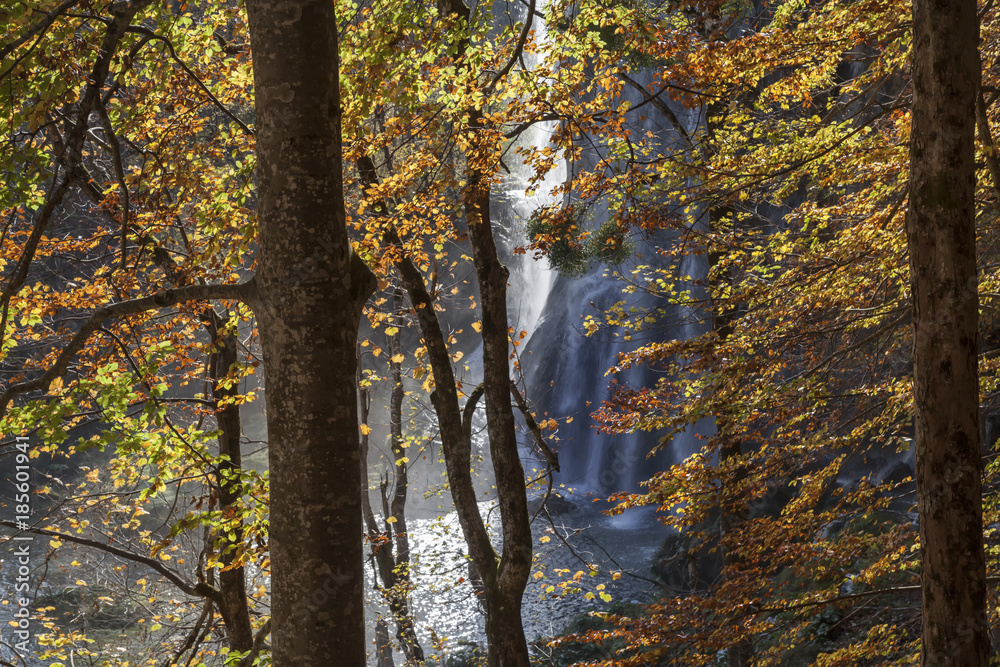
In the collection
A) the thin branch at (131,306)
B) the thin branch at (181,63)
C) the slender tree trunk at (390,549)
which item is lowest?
the slender tree trunk at (390,549)

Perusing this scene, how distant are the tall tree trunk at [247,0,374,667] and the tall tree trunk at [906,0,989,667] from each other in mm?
2723

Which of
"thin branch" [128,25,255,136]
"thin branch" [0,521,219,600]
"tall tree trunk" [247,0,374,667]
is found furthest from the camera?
"thin branch" [0,521,219,600]

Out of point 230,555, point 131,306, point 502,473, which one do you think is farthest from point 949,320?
point 230,555

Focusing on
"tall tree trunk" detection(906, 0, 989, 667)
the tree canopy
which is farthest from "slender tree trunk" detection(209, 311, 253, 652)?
"tall tree trunk" detection(906, 0, 989, 667)

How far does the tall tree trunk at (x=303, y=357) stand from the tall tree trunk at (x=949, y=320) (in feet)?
8.93

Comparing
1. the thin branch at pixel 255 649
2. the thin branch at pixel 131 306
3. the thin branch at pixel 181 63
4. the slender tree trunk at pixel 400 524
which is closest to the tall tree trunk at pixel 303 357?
the thin branch at pixel 131 306

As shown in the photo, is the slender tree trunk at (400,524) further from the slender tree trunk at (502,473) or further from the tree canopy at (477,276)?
the slender tree trunk at (502,473)

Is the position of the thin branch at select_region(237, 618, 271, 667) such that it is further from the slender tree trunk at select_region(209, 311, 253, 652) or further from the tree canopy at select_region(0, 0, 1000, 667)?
the slender tree trunk at select_region(209, 311, 253, 652)

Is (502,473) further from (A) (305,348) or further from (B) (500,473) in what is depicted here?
(A) (305,348)

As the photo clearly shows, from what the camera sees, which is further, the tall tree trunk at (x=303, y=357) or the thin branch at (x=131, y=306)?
the thin branch at (x=131, y=306)

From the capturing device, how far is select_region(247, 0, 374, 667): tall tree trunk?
6.34ft

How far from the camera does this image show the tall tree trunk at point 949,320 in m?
3.10

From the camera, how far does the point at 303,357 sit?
6.38 feet

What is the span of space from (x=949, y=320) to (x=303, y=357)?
2.88m
